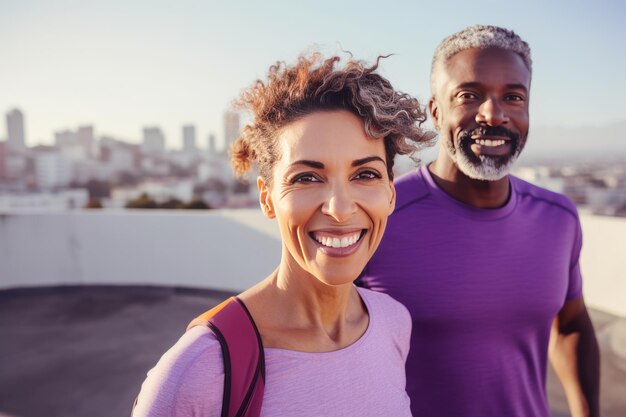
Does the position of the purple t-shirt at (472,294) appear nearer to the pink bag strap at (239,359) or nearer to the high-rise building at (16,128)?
the pink bag strap at (239,359)

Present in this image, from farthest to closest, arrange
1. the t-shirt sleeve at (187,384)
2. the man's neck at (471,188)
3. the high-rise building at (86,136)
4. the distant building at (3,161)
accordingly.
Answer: the high-rise building at (86,136) < the distant building at (3,161) < the man's neck at (471,188) < the t-shirt sleeve at (187,384)

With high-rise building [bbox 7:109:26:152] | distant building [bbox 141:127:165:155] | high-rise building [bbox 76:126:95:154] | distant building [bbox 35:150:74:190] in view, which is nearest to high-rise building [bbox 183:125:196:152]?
distant building [bbox 141:127:165:155]

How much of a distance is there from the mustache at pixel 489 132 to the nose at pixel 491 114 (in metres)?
0.02

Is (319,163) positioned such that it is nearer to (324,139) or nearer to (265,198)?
(324,139)

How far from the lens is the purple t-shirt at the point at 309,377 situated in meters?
0.83

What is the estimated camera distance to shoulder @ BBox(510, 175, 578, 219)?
1.53 meters

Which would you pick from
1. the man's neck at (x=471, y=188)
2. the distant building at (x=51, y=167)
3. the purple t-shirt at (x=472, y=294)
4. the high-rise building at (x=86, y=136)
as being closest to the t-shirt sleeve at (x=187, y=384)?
the purple t-shirt at (x=472, y=294)

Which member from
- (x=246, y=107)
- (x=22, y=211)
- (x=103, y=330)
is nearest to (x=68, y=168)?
(x=22, y=211)

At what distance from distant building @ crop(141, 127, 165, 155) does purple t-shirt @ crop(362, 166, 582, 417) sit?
51208 millimetres

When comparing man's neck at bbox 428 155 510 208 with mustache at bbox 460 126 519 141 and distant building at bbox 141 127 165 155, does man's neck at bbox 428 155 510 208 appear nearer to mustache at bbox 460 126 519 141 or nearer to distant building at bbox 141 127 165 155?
mustache at bbox 460 126 519 141

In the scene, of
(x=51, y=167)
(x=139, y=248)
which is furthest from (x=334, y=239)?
(x=51, y=167)

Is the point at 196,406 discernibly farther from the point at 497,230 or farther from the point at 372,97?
the point at 497,230

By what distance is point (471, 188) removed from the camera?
4.72 ft

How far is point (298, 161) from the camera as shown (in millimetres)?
962
